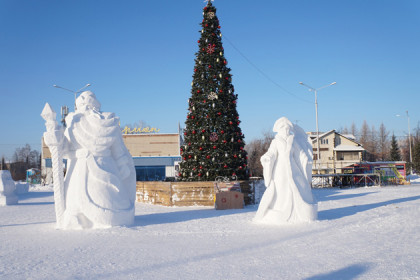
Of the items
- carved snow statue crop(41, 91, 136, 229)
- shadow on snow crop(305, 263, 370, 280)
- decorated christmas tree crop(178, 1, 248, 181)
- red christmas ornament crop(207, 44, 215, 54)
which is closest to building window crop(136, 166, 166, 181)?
decorated christmas tree crop(178, 1, 248, 181)

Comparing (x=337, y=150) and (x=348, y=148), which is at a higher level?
(x=348, y=148)

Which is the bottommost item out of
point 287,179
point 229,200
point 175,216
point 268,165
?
point 175,216

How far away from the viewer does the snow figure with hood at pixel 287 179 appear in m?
9.34

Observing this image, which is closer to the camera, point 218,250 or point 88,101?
point 218,250

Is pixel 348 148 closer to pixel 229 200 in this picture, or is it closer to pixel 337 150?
pixel 337 150

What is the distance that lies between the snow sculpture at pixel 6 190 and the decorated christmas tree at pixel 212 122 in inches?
316

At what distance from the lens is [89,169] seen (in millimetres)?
8914

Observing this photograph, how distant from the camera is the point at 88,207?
8.61 m

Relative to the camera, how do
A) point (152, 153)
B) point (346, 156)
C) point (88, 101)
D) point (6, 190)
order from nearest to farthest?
point (88, 101) < point (6, 190) < point (152, 153) < point (346, 156)

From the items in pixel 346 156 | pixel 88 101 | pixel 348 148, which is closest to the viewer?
pixel 88 101

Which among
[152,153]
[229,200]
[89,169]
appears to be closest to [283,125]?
[229,200]

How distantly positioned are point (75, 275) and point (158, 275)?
1111 millimetres

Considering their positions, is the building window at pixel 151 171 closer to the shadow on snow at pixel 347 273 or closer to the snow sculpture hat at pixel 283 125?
the snow sculpture hat at pixel 283 125

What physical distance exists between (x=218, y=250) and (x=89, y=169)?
13.5 ft
